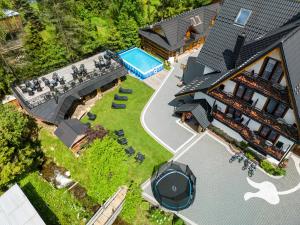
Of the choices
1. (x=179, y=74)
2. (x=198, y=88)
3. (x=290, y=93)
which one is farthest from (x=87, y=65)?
(x=290, y=93)

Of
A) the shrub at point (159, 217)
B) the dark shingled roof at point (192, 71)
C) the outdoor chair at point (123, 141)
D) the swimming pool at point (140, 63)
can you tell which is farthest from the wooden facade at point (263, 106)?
the swimming pool at point (140, 63)

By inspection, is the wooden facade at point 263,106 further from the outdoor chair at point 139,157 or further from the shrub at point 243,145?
the outdoor chair at point 139,157

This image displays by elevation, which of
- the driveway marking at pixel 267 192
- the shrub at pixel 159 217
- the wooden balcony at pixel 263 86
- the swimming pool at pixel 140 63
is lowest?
the shrub at pixel 159 217

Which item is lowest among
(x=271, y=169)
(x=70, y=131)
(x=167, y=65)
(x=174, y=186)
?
(x=174, y=186)

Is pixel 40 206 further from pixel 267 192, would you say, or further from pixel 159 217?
pixel 267 192

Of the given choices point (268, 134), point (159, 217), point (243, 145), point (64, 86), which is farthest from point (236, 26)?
point (64, 86)
